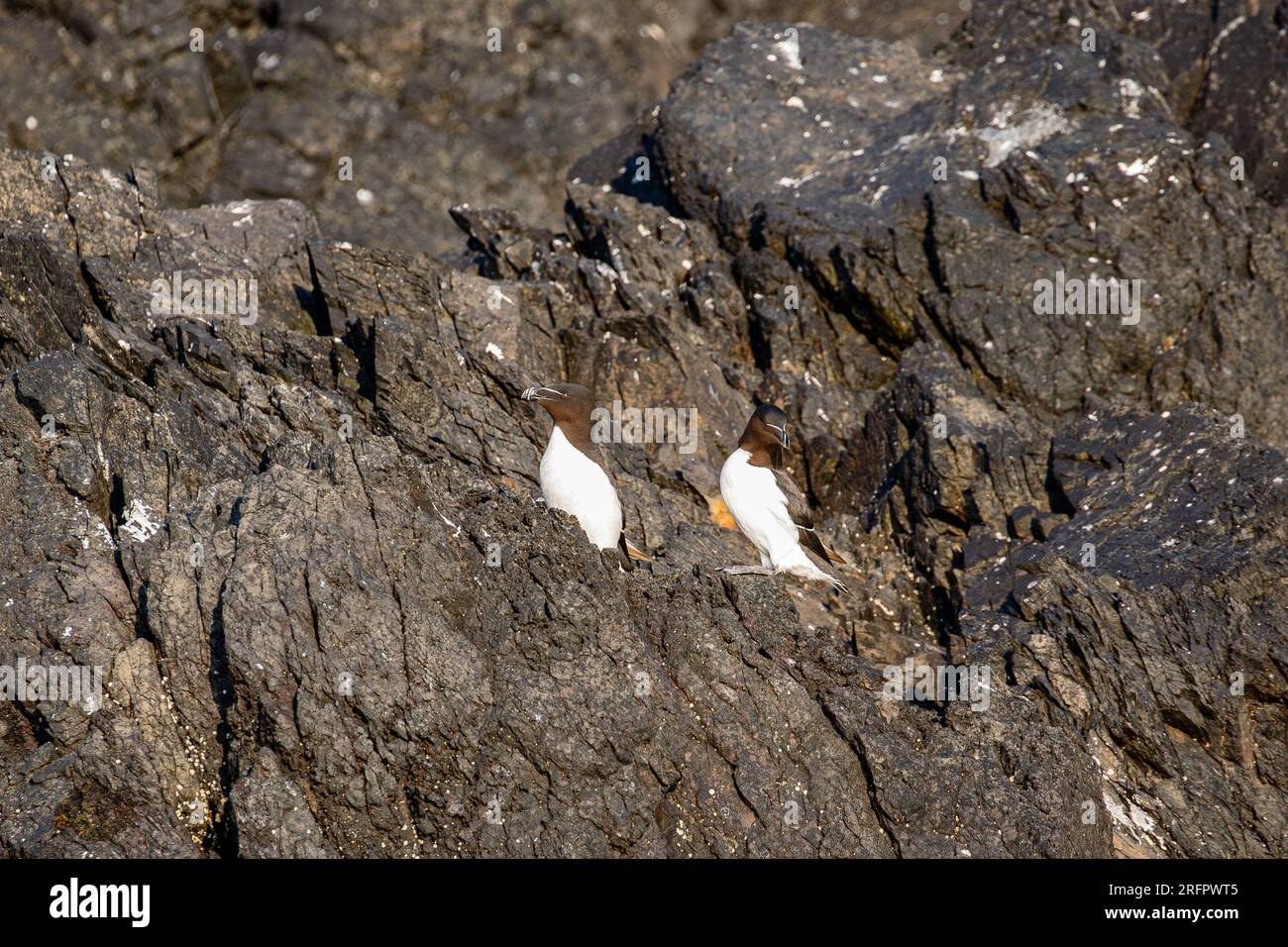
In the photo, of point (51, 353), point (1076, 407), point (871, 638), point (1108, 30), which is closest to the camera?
point (51, 353)

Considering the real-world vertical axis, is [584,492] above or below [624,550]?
above

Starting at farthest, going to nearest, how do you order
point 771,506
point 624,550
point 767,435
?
1. point 767,435
2. point 771,506
3. point 624,550

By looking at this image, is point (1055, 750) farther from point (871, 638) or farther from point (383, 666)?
point (383, 666)

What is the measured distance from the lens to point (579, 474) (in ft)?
48.0

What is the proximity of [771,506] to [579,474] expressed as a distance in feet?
8.07

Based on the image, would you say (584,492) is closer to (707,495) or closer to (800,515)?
(800,515)

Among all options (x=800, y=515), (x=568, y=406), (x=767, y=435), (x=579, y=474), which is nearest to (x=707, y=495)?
(x=767, y=435)

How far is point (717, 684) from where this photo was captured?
480 inches

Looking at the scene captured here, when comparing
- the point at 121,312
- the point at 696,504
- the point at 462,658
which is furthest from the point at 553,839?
the point at 121,312

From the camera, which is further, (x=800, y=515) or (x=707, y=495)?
(x=707, y=495)

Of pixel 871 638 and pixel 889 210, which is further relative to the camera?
pixel 889 210

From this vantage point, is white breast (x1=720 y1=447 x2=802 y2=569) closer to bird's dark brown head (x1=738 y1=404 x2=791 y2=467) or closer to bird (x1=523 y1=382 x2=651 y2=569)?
bird's dark brown head (x1=738 y1=404 x2=791 y2=467)

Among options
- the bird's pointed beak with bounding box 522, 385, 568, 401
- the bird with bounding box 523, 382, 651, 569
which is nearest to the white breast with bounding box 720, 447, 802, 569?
the bird with bounding box 523, 382, 651, 569

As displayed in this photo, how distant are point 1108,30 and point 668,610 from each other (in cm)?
1747
